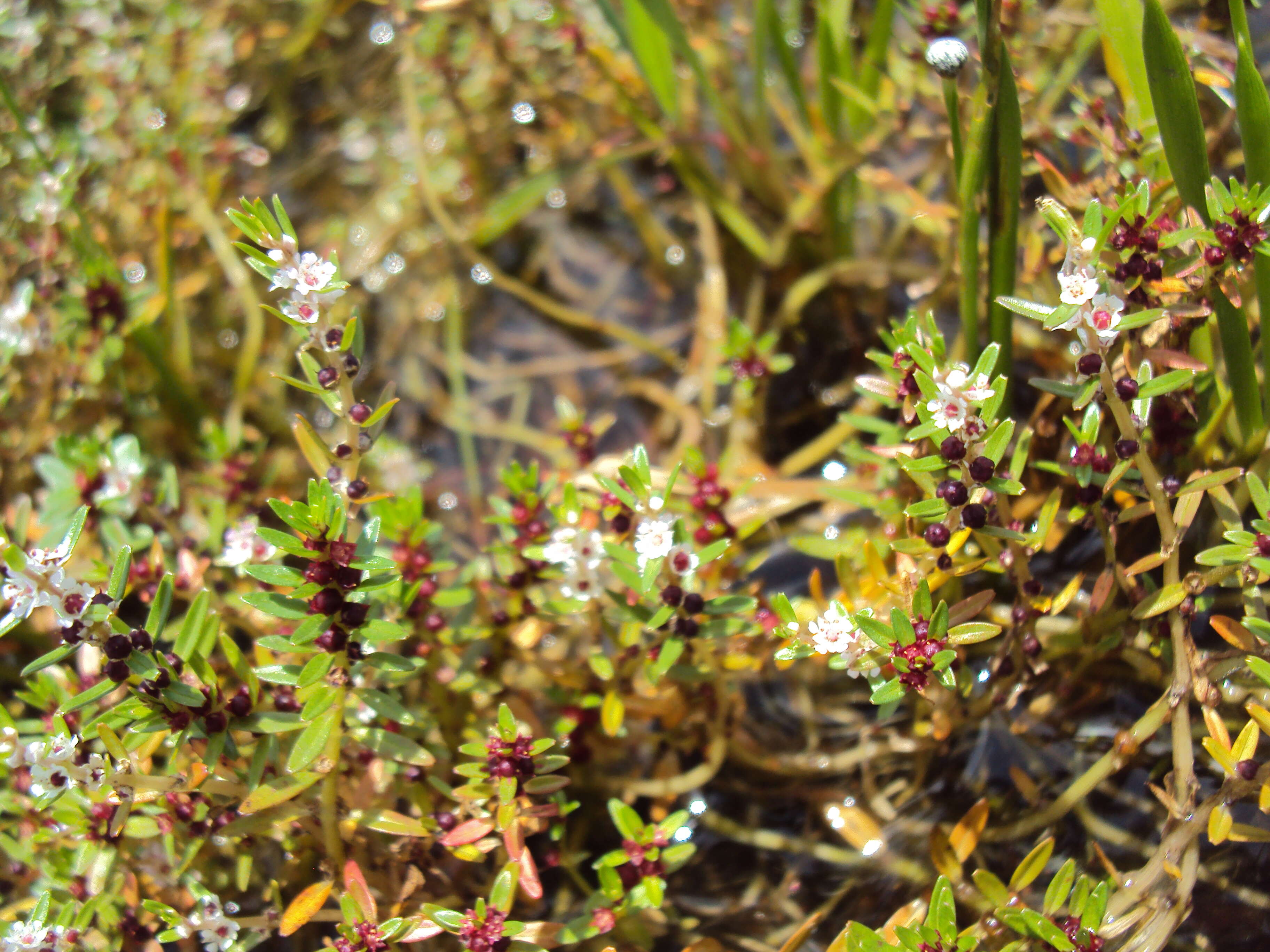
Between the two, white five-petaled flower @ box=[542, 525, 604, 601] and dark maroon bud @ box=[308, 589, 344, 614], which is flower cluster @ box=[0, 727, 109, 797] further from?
white five-petaled flower @ box=[542, 525, 604, 601]

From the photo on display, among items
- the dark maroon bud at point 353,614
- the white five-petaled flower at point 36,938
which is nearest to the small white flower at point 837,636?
the dark maroon bud at point 353,614

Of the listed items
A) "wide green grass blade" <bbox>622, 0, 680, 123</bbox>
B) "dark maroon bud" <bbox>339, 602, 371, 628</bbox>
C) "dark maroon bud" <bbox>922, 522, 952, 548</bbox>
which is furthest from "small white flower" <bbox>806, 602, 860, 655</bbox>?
"wide green grass blade" <bbox>622, 0, 680, 123</bbox>

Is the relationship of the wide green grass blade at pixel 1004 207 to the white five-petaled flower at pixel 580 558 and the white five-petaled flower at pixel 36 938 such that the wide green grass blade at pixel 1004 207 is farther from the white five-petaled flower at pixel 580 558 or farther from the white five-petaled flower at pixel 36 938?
the white five-petaled flower at pixel 36 938

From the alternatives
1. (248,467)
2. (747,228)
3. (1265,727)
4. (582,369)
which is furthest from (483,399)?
(1265,727)

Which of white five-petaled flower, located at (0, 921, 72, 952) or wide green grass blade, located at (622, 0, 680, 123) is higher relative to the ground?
wide green grass blade, located at (622, 0, 680, 123)

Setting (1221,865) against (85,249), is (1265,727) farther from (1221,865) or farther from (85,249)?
(85,249)

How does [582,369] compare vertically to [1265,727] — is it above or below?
below

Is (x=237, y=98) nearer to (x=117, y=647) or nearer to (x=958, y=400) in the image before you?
(x=117, y=647)
